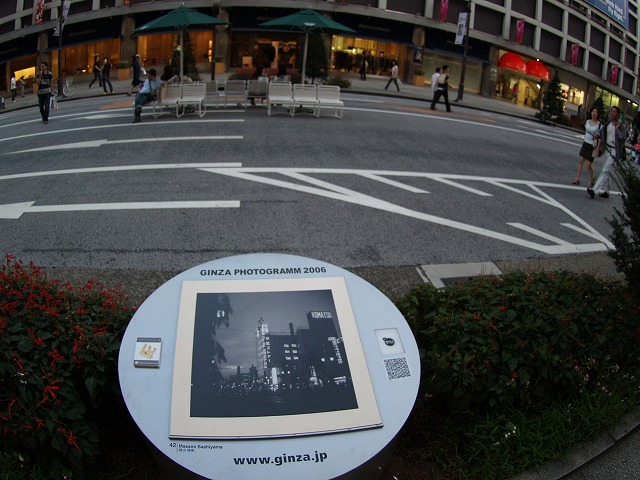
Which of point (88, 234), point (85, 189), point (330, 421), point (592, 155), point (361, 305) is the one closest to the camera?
point (330, 421)

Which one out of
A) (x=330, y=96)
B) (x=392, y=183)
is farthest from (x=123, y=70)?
(x=392, y=183)

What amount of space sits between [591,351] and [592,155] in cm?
912

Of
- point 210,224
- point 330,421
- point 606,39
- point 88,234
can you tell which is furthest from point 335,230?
point 606,39

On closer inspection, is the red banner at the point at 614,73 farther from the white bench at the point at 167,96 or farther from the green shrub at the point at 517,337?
the green shrub at the point at 517,337

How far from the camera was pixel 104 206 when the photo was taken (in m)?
9.47

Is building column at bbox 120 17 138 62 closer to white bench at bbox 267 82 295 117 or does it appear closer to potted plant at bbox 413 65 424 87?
potted plant at bbox 413 65 424 87

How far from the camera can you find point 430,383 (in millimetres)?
4668

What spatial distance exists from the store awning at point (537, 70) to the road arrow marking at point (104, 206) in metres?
44.9

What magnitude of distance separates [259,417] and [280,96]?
15377 mm

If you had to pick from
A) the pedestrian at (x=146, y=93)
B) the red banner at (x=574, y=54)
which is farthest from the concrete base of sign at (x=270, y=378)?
the red banner at (x=574, y=54)

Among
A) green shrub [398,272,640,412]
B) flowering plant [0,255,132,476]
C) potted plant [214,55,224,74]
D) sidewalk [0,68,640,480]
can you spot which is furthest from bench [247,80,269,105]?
potted plant [214,55,224,74]

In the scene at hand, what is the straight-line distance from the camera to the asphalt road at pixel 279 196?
26.8 ft

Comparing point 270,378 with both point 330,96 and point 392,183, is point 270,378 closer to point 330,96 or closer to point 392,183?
point 392,183

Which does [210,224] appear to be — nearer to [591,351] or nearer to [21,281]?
[21,281]
